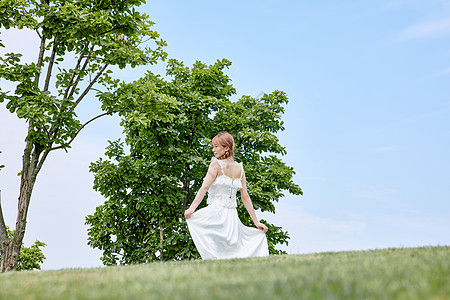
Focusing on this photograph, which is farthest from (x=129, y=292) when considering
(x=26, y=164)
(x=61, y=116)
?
(x=26, y=164)

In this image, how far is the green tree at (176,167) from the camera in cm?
Answer: 2034

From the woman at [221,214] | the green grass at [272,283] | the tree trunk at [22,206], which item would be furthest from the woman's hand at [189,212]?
the tree trunk at [22,206]

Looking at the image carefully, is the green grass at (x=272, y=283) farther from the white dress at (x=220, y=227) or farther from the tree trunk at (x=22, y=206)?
the tree trunk at (x=22, y=206)

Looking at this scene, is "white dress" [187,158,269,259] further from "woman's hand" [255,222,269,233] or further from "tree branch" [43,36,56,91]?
"tree branch" [43,36,56,91]

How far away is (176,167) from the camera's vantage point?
21.1 meters

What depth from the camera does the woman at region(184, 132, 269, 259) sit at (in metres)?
11.0

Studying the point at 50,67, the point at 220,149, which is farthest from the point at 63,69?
the point at 220,149

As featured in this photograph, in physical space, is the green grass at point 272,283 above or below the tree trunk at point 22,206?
below

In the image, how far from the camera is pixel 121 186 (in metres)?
21.2

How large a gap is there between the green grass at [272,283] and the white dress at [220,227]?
3.65m

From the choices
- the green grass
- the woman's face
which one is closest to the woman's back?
the woman's face

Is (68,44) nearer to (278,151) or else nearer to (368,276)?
(278,151)

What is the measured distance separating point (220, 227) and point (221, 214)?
32 centimetres

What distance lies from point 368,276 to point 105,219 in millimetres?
18303
